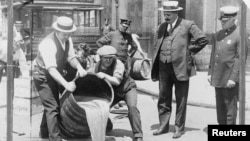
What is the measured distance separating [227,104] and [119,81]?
1.47 metres

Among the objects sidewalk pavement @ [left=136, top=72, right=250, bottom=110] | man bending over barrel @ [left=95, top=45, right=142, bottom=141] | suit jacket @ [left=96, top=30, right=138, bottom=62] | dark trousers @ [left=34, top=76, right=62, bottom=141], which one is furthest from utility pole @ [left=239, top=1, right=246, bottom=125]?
sidewalk pavement @ [left=136, top=72, right=250, bottom=110]

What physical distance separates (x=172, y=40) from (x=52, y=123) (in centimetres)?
204

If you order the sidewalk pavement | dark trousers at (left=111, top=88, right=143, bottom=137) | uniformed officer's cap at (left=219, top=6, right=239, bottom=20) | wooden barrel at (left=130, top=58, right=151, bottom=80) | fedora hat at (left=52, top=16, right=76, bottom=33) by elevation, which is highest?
uniformed officer's cap at (left=219, top=6, right=239, bottom=20)

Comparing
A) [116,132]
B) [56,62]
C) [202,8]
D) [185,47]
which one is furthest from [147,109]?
[202,8]

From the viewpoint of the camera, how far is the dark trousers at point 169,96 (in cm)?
652


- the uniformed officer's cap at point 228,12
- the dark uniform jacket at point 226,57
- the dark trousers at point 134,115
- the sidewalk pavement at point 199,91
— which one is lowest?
the sidewalk pavement at point 199,91

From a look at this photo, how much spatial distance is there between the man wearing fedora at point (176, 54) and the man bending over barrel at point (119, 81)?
2.13ft

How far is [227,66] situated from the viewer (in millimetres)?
6148

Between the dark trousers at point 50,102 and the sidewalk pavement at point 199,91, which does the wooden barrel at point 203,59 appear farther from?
the dark trousers at point 50,102

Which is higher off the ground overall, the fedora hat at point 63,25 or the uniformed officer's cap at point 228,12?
the uniformed officer's cap at point 228,12

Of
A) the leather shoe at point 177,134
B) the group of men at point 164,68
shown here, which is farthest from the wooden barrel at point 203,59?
the leather shoe at point 177,134

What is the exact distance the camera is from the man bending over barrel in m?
5.99

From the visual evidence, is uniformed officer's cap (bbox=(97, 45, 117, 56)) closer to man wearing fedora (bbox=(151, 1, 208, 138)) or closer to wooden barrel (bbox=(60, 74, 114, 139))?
wooden barrel (bbox=(60, 74, 114, 139))

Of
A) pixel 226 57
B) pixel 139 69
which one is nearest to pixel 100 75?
pixel 226 57
